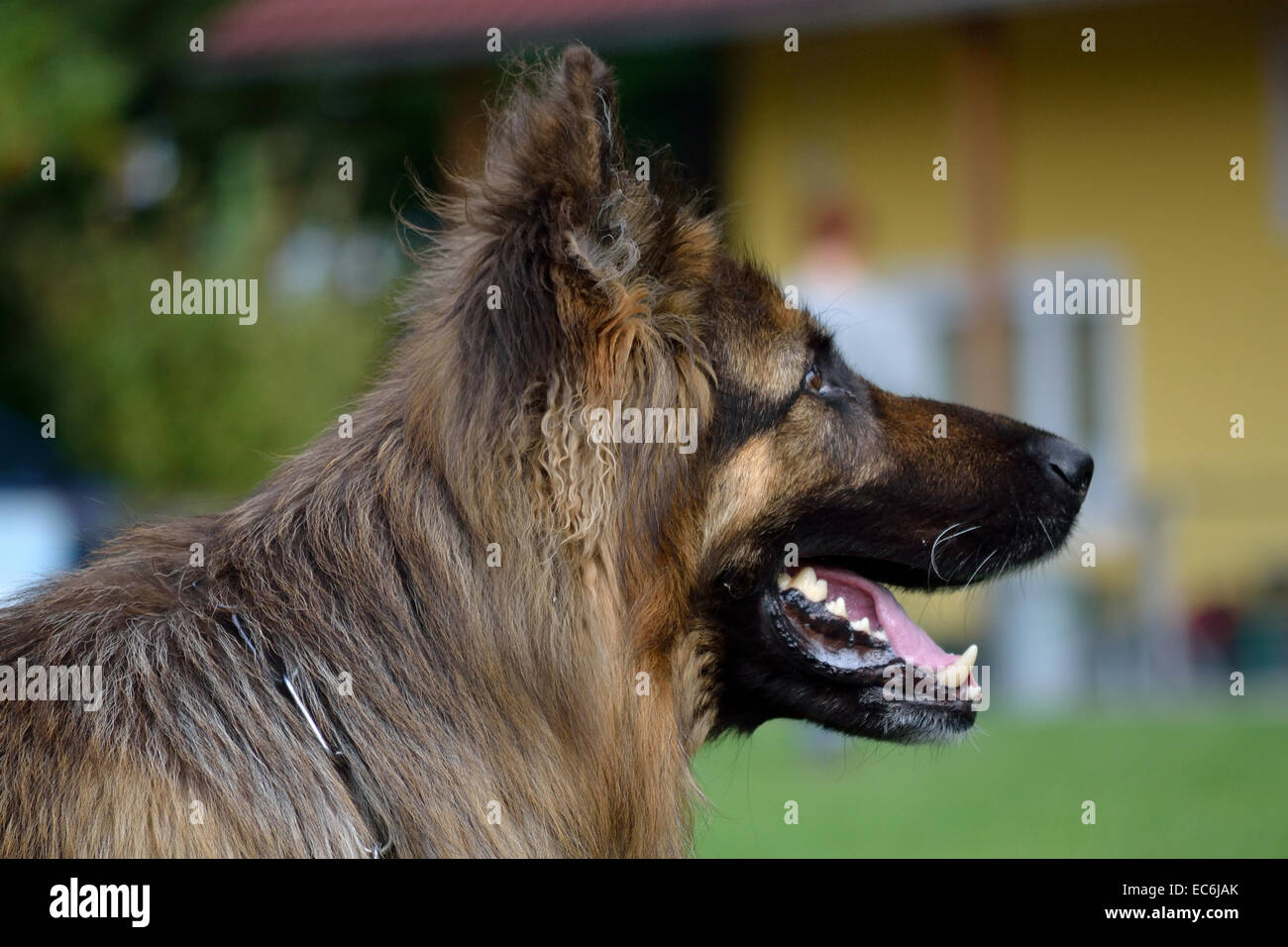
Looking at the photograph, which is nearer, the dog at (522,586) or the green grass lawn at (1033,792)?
the dog at (522,586)

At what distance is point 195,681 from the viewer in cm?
325

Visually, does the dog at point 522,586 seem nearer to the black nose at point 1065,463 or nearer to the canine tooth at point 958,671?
the canine tooth at point 958,671

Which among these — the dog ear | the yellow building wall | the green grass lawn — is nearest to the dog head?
the dog ear

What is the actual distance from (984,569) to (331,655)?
2.00m

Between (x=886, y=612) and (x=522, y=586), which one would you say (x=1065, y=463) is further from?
(x=522, y=586)

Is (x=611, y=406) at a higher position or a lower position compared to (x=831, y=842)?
higher

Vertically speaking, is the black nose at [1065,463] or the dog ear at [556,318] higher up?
the dog ear at [556,318]

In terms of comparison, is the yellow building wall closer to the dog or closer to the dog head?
the dog head

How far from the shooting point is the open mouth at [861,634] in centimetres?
401

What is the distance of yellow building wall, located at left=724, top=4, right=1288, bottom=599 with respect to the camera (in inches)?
575

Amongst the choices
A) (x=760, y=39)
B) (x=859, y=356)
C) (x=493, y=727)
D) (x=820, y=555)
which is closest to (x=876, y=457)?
(x=820, y=555)

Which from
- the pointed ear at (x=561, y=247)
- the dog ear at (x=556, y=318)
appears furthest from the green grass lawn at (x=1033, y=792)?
the pointed ear at (x=561, y=247)

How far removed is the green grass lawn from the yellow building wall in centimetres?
531

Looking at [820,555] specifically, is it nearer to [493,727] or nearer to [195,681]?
[493,727]
